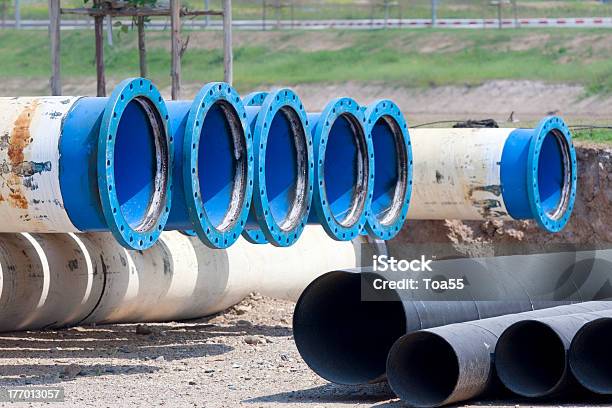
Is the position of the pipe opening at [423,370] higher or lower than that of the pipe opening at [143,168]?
lower

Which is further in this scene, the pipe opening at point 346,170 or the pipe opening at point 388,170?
the pipe opening at point 388,170

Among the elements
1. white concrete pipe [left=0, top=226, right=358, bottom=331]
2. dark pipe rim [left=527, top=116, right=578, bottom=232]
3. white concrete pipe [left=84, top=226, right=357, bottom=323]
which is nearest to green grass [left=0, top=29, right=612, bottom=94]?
dark pipe rim [left=527, top=116, right=578, bottom=232]

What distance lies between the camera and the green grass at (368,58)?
32781 mm

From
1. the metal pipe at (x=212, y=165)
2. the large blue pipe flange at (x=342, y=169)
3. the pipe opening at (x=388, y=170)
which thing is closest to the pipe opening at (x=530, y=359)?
the metal pipe at (x=212, y=165)

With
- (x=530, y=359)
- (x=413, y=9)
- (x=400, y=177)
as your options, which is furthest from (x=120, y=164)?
(x=413, y=9)

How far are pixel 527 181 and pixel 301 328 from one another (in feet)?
15.1

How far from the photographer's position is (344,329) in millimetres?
11219

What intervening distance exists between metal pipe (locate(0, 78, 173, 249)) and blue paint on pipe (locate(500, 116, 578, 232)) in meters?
4.83

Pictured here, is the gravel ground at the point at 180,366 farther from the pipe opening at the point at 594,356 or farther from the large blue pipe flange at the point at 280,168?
the large blue pipe flange at the point at 280,168

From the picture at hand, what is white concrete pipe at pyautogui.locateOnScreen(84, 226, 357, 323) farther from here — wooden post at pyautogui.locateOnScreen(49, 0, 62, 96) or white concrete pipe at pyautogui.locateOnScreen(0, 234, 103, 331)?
wooden post at pyautogui.locateOnScreen(49, 0, 62, 96)

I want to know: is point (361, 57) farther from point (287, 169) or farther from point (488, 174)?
point (287, 169)

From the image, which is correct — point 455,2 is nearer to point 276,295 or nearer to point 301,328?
point 276,295

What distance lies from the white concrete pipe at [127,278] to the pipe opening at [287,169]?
1820 millimetres

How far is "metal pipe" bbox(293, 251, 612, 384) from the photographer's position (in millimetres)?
10562
